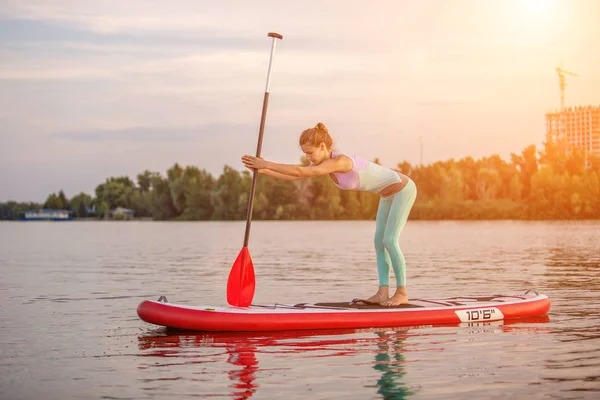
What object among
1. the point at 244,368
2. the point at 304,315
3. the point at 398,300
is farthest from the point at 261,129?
the point at 244,368

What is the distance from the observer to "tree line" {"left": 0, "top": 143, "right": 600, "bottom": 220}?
114562mm

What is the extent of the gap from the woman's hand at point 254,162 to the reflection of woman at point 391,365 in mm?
2561

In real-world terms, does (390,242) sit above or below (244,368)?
above

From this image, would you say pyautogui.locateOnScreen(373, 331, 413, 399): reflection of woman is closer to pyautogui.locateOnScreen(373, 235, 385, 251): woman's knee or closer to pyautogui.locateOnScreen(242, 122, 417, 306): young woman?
pyautogui.locateOnScreen(242, 122, 417, 306): young woman

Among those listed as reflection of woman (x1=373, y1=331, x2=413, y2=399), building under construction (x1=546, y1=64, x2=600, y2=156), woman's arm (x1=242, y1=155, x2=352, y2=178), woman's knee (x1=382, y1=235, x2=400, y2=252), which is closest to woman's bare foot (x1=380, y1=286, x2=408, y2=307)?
reflection of woman (x1=373, y1=331, x2=413, y2=399)

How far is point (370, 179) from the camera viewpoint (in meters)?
11.4

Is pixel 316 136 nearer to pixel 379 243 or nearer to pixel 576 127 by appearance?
pixel 379 243

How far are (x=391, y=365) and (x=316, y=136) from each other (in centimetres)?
318

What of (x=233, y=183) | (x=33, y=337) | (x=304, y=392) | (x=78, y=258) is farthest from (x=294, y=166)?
(x=233, y=183)

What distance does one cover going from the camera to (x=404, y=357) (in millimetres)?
9812

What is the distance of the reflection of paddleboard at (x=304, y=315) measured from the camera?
37.1 ft

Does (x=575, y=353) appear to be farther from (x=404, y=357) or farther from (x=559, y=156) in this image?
(x=559, y=156)

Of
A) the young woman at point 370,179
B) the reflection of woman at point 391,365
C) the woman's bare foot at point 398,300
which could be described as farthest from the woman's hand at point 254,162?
the woman's bare foot at point 398,300

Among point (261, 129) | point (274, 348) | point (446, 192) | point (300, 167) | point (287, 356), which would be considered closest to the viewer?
point (287, 356)
